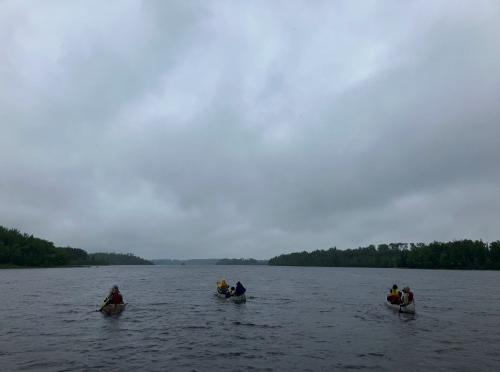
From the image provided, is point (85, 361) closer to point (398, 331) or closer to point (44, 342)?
point (44, 342)

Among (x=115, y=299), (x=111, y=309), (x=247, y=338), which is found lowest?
(x=247, y=338)

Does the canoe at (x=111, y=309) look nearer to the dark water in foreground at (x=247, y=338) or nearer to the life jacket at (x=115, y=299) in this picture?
the life jacket at (x=115, y=299)

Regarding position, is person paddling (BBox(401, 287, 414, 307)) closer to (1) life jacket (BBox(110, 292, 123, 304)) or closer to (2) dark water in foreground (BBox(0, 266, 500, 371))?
(2) dark water in foreground (BBox(0, 266, 500, 371))

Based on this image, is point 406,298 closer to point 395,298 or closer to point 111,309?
point 395,298

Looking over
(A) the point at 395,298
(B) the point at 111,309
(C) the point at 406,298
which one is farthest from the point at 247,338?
(A) the point at 395,298

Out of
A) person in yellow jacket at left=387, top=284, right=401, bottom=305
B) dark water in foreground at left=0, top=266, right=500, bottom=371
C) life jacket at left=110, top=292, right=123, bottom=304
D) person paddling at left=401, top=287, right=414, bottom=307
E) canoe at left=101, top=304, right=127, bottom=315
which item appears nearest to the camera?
dark water in foreground at left=0, top=266, right=500, bottom=371

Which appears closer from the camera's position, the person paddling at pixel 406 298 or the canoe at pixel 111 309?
the canoe at pixel 111 309

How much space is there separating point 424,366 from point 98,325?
80.4ft

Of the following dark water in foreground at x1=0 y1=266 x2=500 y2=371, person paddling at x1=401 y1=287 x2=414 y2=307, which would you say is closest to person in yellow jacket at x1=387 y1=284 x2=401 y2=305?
dark water in foreground at x1=0 y1=266 x2=500 y2=371

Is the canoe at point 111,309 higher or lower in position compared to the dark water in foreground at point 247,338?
higher

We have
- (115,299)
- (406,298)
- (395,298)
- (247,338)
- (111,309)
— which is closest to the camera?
(247,338)

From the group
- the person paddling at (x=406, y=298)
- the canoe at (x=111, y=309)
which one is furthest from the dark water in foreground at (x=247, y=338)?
the person paddling at (x=406, y=298)

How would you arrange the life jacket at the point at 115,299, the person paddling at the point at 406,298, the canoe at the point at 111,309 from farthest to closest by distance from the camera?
the life jacket at the point at 115,299, the person paddling at the point at 406,298, the canoe at the point at 111,309

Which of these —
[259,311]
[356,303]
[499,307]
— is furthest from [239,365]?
[499,307]
